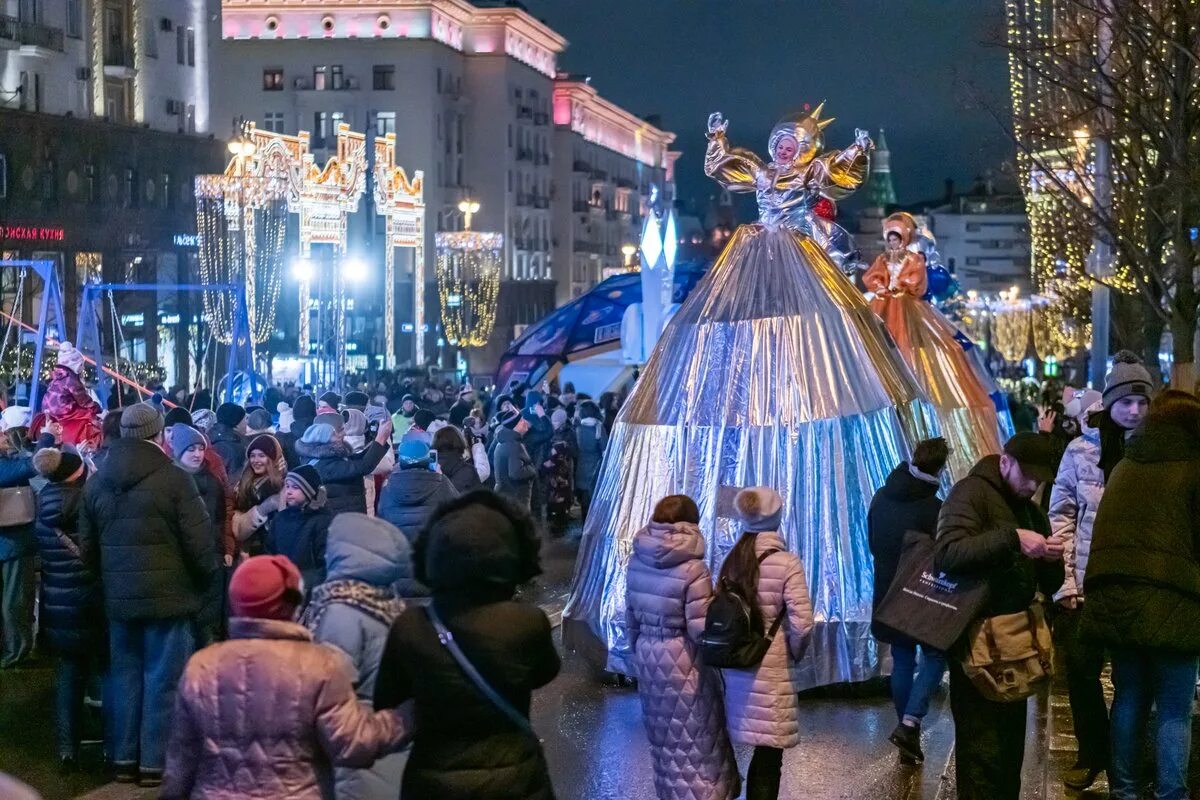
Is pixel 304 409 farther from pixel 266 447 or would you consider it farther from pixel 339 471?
pixel 266 447

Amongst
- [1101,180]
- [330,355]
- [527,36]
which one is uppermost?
[527,36]

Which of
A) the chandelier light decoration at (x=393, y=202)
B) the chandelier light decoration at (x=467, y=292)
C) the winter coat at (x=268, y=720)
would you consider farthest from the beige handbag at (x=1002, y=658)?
the chandelier light decoration at (x=467, y=292)

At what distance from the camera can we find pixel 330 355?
38.3 metres

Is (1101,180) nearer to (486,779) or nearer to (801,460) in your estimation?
(801,460)

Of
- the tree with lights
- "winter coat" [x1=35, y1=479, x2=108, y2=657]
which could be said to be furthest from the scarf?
the tree with lights

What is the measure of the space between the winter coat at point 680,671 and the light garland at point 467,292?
155 ft

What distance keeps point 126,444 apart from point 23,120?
97.3 ft

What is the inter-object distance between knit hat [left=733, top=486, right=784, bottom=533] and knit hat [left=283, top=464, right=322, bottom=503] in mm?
2435

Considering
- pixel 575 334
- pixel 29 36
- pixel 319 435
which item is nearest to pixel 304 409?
pixel 319 435

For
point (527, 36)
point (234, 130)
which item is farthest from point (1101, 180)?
point (527, 36)

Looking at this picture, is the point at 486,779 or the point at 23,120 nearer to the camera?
the point at 486,779

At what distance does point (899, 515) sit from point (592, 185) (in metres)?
87.6

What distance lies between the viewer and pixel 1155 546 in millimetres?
6871

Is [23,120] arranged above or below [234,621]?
above
